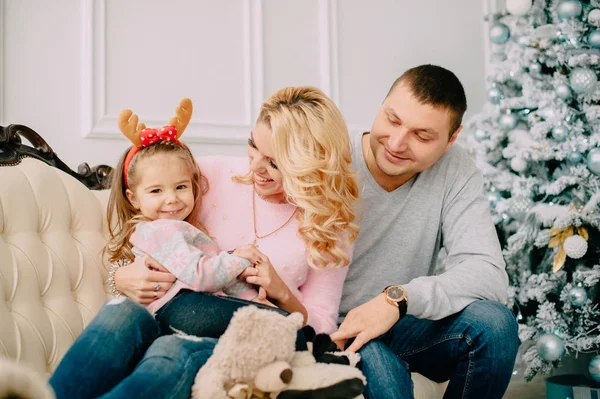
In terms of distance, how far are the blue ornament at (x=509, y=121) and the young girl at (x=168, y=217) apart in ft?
5.17

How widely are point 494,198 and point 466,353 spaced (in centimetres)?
138

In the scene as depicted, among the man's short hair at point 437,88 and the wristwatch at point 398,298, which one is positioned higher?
the man's short hair at point 437,88

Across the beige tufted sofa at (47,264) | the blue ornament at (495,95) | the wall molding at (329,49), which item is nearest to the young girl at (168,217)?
the beige tufted sofa at (47,264)

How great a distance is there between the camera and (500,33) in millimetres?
2820

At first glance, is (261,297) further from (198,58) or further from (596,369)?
(596,369)

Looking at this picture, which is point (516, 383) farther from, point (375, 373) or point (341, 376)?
point (341, 376)

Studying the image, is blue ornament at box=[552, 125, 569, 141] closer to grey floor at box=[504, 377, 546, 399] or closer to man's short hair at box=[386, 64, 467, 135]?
man's short hair at box=[386, 64, 467, 135]

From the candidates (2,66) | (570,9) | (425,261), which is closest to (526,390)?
(425,261)

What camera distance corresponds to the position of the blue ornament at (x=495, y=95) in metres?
2.83

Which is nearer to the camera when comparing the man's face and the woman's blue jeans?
the woman's blue jeans

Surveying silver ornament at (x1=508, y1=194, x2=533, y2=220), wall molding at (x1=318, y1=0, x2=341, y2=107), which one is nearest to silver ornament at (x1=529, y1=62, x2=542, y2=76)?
silver ornament at (x1=508, y1=194, x2=533, y2=220)

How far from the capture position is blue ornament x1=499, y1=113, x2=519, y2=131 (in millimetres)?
2742

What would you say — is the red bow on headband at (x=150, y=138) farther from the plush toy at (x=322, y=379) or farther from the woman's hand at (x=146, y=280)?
the plush toy at (x=322, y=379)

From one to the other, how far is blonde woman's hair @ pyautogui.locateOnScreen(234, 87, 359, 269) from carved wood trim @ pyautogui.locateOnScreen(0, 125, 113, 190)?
72 centimetres
